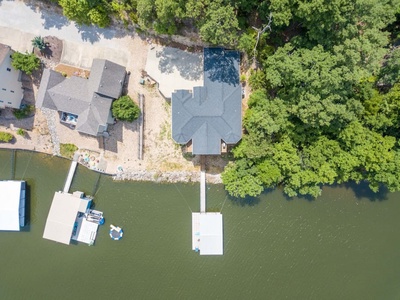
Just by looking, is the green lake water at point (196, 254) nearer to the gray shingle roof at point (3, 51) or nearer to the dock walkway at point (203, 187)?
the dock walkway at point (203, 187)

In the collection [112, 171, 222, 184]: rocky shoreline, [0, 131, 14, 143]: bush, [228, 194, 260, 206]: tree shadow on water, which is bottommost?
[228, 194, 260, 206]: tree shadow on water

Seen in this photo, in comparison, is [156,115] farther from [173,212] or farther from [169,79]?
[173,212]

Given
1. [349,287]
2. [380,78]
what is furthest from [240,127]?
[349,287]

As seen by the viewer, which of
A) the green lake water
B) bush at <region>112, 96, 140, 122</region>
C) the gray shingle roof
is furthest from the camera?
the green lake water

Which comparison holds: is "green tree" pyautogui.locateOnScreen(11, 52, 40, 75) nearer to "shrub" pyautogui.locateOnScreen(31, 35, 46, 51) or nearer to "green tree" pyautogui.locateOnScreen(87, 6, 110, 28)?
"shrub" pyautogui.locateOnScreen(31, 35, 46, 51)

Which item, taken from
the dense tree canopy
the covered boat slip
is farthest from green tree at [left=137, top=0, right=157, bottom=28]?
the covered boat slip

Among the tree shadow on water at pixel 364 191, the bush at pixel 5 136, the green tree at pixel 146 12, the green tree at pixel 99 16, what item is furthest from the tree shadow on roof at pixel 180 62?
the tree shadow on water at pixel 364 191

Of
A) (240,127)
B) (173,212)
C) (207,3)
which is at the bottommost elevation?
(173,212)
